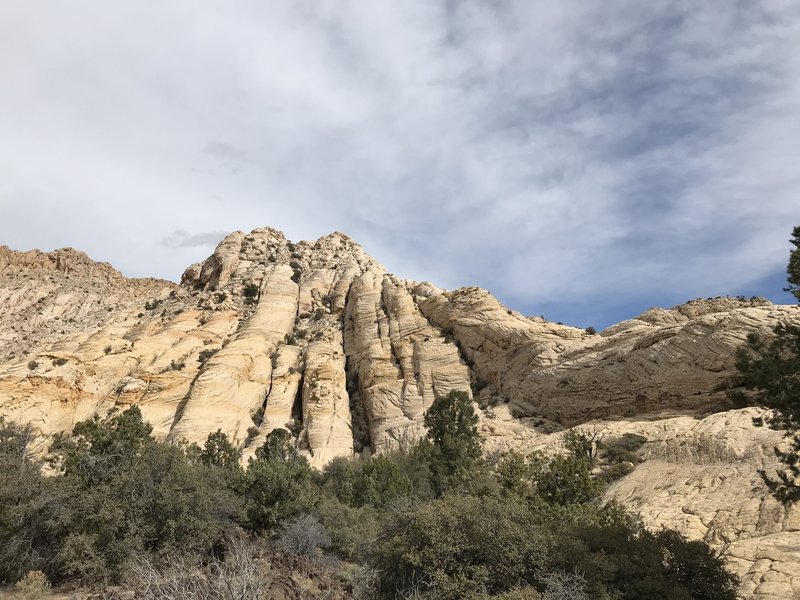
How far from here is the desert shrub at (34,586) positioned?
1465cm

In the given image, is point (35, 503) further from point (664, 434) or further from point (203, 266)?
point (203, 266)

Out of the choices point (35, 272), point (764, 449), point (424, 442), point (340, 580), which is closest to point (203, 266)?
point (35, 272)

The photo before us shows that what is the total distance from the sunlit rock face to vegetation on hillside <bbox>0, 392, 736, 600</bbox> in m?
3.16

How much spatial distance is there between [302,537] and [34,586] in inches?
314

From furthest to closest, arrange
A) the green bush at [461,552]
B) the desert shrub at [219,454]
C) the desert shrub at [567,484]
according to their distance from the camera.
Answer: the desert shrub at [219,454] < the desert shrub at [567,484] < the green bush at [461,552]

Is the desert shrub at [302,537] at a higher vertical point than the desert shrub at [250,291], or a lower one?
lower

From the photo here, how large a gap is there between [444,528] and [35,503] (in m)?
14.4

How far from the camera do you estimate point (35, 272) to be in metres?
93.1

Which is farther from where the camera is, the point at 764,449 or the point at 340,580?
the point at 764,449

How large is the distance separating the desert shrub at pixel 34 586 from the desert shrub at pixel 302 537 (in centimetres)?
684

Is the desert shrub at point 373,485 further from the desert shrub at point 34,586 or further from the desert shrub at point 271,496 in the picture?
the desert shrub at point 34,586

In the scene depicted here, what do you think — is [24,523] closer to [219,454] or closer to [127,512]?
[127,512]

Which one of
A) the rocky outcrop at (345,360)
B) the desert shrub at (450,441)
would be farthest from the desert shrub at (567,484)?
the rocky outcrop at (345,360)

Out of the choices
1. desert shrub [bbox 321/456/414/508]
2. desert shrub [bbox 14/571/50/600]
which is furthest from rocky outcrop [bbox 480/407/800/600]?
desert shrub [bbox 14/571/50/600]
